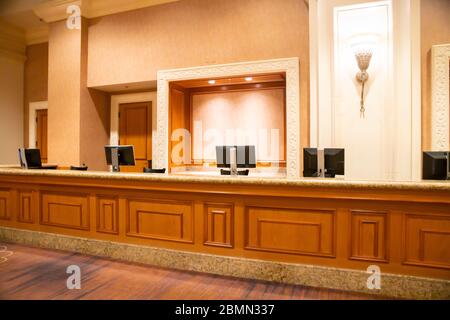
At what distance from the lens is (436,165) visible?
296cm

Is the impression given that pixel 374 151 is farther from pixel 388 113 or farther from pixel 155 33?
pixel 155 33

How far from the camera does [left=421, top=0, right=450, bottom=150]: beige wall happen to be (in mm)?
4328

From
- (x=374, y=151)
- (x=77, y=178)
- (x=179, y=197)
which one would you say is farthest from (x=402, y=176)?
(x=77, y=178)

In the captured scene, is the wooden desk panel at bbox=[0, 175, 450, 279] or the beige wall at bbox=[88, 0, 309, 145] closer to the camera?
the wooden desk panel at bbox=[0, 175, 450, 279]

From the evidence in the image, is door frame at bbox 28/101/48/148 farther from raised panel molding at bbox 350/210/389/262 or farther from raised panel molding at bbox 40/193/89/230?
raised panel molding at bbox 350/210/389/262

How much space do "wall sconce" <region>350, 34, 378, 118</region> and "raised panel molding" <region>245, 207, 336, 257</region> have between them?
2326mm

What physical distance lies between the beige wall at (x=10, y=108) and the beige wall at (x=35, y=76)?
112 mm

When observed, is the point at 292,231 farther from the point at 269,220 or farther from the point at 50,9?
the point at 50,9

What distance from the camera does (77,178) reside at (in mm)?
3650

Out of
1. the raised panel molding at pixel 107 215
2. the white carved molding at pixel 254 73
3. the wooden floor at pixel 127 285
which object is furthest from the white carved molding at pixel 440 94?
the raised panel molding at pixel 107 215

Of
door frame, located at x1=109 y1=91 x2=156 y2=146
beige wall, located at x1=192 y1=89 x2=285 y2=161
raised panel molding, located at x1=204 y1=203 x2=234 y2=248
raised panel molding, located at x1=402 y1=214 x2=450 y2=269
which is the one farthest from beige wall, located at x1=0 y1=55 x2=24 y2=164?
raised panel molding, located at x1=402 y1=214 x2=450 y2=269

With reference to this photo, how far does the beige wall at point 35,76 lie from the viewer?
7.78 m

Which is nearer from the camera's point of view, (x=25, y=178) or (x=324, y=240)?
(x=324, y=240)
